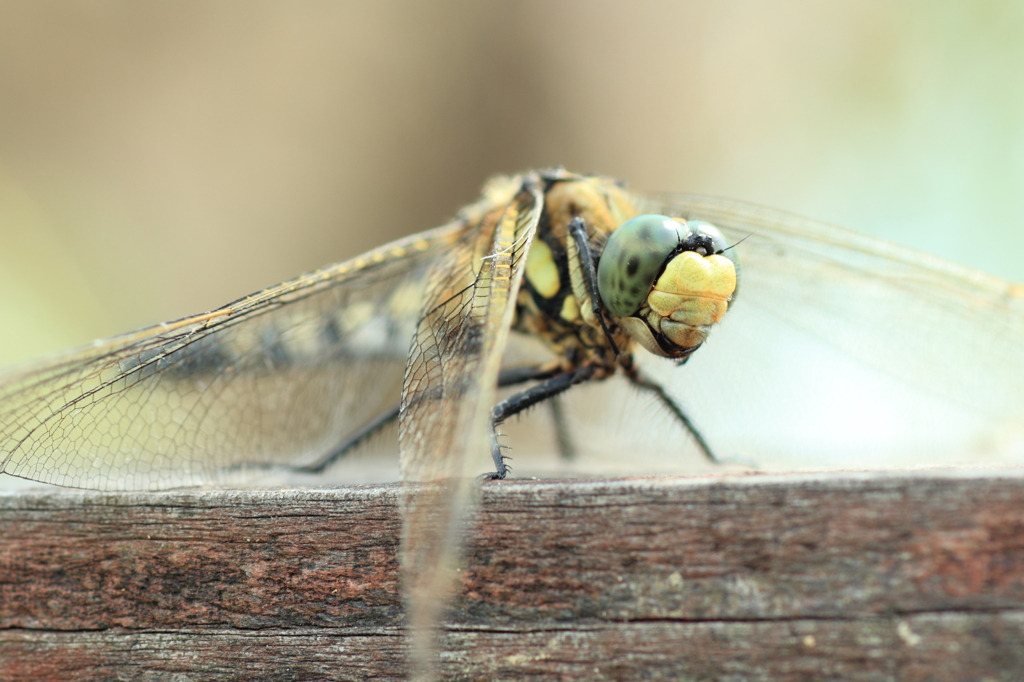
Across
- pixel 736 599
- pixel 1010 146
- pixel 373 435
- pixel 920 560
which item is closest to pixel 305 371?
pixel 373 435

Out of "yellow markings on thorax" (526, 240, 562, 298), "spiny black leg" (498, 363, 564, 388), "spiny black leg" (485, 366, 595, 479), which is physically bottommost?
"spiny black leg" (498, 363, 564, 388)

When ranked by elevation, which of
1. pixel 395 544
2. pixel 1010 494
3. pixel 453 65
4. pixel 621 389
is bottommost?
pixel 621 389

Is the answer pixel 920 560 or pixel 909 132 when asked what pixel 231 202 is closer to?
pixel 909 132

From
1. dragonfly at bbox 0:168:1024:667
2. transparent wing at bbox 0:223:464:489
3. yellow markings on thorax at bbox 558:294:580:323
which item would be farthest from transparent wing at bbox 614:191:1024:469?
transparent wing at bbox 0:223:464:489

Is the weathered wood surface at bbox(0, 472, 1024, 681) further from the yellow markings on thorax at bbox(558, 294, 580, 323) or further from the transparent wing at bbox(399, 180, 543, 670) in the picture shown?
the yellow markings on thorax at bbox(558, 294, 580, 323)

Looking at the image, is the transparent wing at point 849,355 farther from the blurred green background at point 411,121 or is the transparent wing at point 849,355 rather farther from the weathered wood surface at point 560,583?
the blurred green background at point 411,121

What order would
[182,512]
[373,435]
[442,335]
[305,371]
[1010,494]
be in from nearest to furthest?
1. [1010,494]
2. [182,512]
3. [442,335]
4. [373,435]
5. [305,371]

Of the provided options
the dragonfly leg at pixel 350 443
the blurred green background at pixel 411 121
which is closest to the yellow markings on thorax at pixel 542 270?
the dragonfly leg at pixel 350 443
